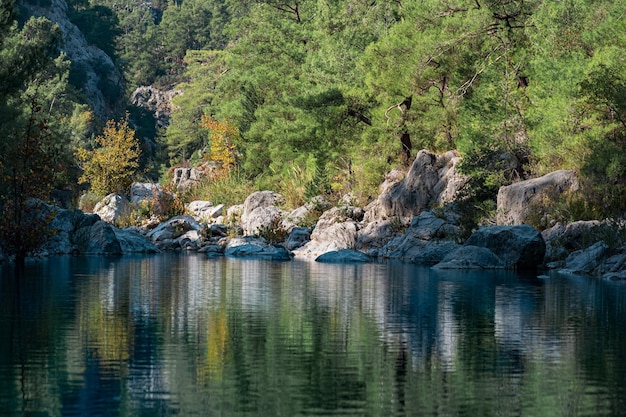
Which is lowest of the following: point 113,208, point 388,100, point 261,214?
point 261,214

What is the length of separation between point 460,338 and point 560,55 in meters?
23.4

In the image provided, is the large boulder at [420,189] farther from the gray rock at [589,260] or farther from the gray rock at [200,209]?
the gray rock at [200,209]

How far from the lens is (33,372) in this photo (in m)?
9.65

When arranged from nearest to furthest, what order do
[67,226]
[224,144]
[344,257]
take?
[344,257] → [67,226] → [224,144]

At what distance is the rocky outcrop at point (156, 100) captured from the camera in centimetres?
11875

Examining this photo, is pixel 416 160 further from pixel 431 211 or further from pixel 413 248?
pixel 413 248

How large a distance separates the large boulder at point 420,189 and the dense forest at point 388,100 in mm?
1056

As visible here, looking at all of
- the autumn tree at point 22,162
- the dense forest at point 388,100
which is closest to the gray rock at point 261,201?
the dense forest at point 388,100

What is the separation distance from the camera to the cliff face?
95688 mm

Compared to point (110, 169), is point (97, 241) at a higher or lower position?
lower

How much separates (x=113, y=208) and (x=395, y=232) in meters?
20.1

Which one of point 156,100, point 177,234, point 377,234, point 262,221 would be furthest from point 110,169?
point 156,100

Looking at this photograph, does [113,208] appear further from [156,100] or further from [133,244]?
[156,100]

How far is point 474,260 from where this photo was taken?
2916cm
